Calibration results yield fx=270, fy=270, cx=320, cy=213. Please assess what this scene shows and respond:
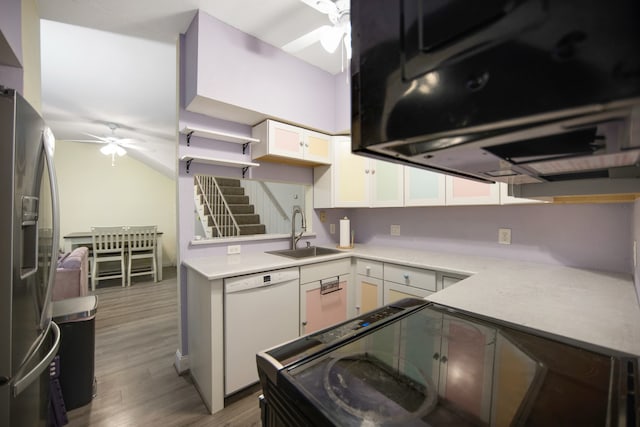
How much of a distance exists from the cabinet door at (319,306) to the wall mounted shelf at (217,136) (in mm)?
A: 1258

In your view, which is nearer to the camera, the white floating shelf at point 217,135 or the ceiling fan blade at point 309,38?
the ceiling fan blade at point 309,38

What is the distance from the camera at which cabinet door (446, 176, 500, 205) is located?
1852 mm

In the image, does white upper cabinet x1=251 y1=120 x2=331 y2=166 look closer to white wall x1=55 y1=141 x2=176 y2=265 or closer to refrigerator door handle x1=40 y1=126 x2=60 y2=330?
refrigerator door handle x1=40 y1=126 x2=60 y2=330

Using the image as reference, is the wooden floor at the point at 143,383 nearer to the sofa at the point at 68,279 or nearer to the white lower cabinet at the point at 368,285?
the sofa at the point at 68,279

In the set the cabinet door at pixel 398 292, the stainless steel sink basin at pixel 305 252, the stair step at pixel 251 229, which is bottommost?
the cabinet door at pixel 398 292

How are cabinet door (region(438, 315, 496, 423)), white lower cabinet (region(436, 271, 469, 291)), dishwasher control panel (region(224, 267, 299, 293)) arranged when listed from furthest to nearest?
white lower cabinet (region(436, 271, 469, 291)) → dishwasher control panel (region(224, 267, 299, 293)) → cabinet door (region(438, 315, 496, 423))

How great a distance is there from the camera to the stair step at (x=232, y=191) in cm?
498

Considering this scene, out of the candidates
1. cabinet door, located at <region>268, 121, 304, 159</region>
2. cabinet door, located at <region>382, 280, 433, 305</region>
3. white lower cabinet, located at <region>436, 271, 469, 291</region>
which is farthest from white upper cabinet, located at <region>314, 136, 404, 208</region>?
white lower cabinet, located at <region>436, 271, 469, 291</region>

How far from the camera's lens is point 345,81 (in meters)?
2.69

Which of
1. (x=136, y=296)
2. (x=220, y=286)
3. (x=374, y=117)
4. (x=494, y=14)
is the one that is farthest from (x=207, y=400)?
(x=136, y=296)

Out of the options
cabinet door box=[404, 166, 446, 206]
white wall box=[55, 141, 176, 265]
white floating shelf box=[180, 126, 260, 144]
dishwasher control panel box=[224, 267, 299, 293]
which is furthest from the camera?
white wall box=[55, 141, 176, 265]

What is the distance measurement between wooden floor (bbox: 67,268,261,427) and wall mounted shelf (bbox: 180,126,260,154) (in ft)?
5.77

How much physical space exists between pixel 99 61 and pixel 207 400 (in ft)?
9.47

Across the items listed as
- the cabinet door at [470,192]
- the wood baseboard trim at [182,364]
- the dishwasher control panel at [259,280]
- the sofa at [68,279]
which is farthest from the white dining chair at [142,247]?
the cabinet door at [470,192]
